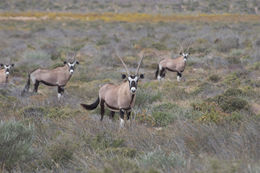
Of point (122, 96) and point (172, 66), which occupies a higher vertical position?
point (122, 96)

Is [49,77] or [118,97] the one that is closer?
[118,97]

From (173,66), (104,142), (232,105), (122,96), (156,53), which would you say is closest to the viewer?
(104,142)

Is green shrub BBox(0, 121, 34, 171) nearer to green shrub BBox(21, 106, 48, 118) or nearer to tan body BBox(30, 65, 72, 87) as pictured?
green shrub BBox(21, 106, 48, 118)

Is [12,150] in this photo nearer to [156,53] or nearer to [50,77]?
[50,77]

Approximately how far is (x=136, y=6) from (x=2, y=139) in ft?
214

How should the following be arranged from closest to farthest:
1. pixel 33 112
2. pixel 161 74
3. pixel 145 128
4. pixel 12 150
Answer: pixel 12 150 → pixel 145 128 → pixel 33 112 → pixel 161 74

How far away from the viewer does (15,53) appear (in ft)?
81.6

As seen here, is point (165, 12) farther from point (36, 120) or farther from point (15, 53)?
point (36, 120)

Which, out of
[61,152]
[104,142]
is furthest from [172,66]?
[61,152]

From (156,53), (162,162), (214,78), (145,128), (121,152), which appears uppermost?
(162,162)

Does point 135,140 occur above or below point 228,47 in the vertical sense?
above

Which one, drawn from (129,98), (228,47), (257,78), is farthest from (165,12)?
(129,98)

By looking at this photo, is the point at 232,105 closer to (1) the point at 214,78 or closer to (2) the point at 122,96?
(2) the point at 122,96

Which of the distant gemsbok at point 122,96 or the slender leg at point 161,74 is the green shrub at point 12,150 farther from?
the slender leg at point 161,74
